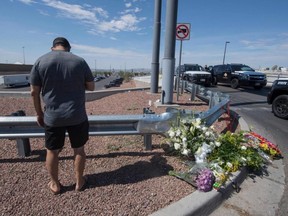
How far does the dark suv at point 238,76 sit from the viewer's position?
1678 centimetres

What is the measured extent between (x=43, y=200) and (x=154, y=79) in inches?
354

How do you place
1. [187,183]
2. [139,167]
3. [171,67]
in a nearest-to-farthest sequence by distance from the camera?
[187,183], [139,167], [171,67]

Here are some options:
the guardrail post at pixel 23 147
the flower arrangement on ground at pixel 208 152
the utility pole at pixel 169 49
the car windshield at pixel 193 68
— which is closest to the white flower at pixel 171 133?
the flower arrangement on ground at pixel 208 152

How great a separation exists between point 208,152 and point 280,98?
580cm

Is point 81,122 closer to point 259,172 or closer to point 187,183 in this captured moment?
point 187,183

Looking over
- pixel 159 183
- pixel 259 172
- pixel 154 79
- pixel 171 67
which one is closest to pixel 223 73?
pixel 154 79

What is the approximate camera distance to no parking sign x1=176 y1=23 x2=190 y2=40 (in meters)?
8.31

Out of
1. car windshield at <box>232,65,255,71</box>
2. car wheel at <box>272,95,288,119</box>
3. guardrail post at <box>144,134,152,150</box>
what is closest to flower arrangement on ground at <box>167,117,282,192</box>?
guardrail post at <box>144,134,152,150</box>

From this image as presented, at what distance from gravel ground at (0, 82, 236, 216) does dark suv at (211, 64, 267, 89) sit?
1490 cm

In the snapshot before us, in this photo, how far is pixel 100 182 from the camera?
304 centimetres

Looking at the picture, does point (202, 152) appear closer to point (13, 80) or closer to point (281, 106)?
point (281, 106)

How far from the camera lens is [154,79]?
11.1 meters

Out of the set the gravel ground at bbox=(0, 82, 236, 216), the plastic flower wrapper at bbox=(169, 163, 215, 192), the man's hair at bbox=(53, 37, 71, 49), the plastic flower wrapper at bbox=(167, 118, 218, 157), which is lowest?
the gravel ground at bbox=(0, 82, 236, 216)

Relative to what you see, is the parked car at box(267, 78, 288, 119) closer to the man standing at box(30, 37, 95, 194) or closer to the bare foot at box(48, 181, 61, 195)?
the man standing at box(30, 37, 95, 194)
